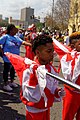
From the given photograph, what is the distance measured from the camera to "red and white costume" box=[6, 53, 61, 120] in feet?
9.88

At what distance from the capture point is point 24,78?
310cm

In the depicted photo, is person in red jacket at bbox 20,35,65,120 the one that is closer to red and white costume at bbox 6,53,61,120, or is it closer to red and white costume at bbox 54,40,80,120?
red and white costume at bbox 6,53,61,120

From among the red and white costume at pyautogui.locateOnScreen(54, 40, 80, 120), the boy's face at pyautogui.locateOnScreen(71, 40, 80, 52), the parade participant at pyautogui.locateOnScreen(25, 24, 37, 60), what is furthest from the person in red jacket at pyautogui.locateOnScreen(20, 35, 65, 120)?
the parade participant at pyautogui.locateOnScreen(25, 24, 37, 60)

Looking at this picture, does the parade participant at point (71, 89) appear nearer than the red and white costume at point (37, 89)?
No

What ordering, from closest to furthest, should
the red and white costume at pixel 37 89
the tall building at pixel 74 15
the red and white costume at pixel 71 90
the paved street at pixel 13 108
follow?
the red and white costume at pixel 37 89, the red and white costume at pixel 71 90, the paved street at pixel 13 108, the tall building at pixel 74 15

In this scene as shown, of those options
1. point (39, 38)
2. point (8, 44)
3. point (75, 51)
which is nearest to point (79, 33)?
point (75, 51)

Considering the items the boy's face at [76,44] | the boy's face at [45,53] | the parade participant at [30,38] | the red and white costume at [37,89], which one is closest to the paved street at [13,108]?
the boy's face at [76,44]

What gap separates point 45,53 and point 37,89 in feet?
1.27

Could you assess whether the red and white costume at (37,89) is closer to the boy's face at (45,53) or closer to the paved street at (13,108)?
the boy's face at (45,53)

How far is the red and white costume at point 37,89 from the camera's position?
3.01 meters

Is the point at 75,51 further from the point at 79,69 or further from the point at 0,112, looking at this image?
the point at 0,112

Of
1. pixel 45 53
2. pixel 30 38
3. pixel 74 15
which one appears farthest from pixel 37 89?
pixel 74 15

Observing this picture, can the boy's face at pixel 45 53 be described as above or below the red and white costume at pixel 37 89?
above

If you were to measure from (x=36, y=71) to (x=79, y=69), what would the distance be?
0.89 metres
